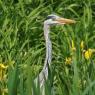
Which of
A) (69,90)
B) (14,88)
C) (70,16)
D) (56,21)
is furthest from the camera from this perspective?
(70,16)

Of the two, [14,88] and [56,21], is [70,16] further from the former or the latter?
[14,88]

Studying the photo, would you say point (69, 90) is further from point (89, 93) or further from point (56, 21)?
point (56, 21)

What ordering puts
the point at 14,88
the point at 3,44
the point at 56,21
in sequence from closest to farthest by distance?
the point at 14,88
the point at 56,21
the point at 3,44

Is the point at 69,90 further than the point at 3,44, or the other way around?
the point at 3,44

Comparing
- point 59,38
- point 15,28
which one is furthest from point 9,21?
point 59,38

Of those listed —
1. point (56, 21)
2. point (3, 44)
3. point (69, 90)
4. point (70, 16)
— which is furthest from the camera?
point (70, 16)

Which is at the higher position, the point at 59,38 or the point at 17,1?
the point at 17,1

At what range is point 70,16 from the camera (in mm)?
6902

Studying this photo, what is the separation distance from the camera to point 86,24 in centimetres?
661

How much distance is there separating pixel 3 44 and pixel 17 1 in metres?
1.07

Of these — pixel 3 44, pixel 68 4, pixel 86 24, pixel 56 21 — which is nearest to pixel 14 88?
pixel 56 21

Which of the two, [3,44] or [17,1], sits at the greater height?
[17,1]

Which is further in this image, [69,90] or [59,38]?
[59,38]

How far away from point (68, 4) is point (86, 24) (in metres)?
0.56
